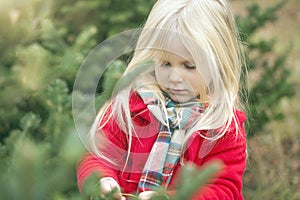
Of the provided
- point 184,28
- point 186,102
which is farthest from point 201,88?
point 184,28

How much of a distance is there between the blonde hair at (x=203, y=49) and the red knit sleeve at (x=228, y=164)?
0.11ft

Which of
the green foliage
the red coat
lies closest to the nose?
the red coat

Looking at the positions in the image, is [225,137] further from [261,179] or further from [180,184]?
[261,179]

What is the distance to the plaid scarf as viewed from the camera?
168 centimetres

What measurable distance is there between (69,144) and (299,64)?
15.5 ft

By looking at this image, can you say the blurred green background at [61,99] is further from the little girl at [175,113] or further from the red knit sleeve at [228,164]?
the red knit sleeve at [228,164]

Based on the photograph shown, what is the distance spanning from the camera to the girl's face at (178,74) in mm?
1643

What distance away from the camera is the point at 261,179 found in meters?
3.27

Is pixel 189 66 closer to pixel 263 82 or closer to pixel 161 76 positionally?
pixel 161 76

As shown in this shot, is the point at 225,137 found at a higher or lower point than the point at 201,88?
lower

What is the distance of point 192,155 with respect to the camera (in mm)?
1696

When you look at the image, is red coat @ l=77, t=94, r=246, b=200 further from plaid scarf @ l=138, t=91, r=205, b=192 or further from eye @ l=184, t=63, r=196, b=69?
eye @ l=184, t=63, r=196, b=69

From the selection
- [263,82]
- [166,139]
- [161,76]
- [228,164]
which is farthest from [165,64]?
[263,82]

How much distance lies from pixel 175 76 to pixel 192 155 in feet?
0.70
